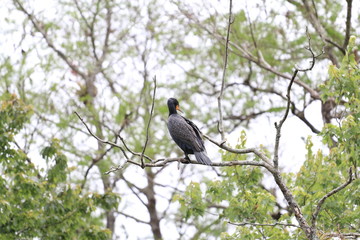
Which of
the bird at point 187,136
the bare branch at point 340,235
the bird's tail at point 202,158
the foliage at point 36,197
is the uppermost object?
the foliage at point 36,197

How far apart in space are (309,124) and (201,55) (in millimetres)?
2991

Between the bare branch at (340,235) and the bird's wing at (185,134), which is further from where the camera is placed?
the bird's wing at (185,134)

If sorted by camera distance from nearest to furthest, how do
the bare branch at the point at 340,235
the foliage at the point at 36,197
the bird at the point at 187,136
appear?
the bare branch at the point at 340,235, the bird at the point at 187,136, the foliage at the point at 36,197

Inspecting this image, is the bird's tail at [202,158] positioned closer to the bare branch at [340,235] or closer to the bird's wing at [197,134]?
the bird's wing at [197,134]

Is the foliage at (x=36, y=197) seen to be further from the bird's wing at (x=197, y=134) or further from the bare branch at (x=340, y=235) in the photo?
the bare branch at (x=340, y=235)

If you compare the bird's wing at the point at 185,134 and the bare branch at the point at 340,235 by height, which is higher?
the bird's wing at the point at 185,134

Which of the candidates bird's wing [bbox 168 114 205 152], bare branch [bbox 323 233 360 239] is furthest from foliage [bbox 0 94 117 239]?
bare branch [bbox 323 233 360 239]

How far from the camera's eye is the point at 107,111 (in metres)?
13.4

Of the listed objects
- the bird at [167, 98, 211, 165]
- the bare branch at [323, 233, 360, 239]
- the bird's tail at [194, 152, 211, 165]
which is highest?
the bird at [167, 98, 211, 165]

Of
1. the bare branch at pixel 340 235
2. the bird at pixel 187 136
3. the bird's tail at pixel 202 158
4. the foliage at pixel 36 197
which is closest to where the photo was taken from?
the bare branch at pixel 340 235

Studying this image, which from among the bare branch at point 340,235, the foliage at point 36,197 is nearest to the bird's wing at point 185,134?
the bare branch at point 340,235

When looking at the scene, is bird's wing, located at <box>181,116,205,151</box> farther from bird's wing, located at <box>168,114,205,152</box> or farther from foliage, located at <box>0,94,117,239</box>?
foliage, located at <box>0,94,117,239</box>

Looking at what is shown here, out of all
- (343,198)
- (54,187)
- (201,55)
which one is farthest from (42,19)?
(343,198)

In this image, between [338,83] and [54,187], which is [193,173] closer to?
[54,187]
